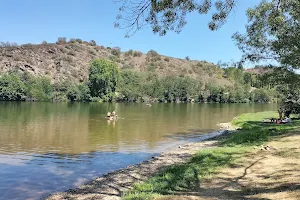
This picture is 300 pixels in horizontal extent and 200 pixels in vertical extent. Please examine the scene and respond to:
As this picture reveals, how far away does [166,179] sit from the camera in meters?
12.0

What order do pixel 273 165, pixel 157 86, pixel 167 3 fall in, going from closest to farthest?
pixel 167 3, pixel 273 165, pixel 157 86

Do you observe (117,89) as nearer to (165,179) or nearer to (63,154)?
(63,154)

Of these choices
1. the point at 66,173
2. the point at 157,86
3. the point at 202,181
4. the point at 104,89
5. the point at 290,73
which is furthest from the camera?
the point at 157,86

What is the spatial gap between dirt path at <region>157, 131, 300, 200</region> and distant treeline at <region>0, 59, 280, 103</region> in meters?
77.9

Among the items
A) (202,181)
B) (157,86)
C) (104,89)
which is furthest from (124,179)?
(157,86)

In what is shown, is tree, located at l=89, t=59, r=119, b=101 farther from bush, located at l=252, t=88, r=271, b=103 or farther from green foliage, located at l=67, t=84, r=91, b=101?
bush, located at l=252, t=88, r=271, b=103

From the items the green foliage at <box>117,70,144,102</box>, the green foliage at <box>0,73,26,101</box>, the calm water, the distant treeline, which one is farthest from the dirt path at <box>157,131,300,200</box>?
the green foliage at <box>117,70,144,102</box>

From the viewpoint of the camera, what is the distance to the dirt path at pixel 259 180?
8836 mm

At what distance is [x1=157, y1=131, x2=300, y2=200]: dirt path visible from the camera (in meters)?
8.84

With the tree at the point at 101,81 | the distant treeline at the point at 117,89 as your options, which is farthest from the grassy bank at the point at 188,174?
the tree at the point at 101,81

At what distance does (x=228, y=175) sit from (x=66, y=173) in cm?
813

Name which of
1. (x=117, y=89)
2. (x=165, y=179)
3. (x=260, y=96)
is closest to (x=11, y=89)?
(x=117, y=89)

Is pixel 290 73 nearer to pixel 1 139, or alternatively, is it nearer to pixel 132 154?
pixel 132 154

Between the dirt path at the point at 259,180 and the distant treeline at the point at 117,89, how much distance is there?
77.9 m
